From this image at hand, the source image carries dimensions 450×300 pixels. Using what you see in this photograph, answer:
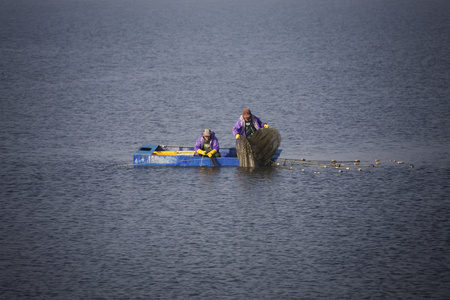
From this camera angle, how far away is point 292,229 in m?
18.2

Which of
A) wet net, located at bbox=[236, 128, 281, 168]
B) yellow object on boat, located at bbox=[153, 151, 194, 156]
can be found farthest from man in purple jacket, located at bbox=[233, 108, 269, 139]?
yellow object on boat, located at bbox=[153, 151, 194, 156]

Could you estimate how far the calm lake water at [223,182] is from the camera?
1538cm

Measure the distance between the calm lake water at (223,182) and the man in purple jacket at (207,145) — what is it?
1.62ft

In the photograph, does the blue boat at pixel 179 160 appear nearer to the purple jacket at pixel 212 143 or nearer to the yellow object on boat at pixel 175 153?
the yellow object on boat at pixel 175 153

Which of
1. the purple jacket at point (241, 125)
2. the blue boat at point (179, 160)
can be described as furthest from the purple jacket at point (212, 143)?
the purple jacket at point (241, 125)

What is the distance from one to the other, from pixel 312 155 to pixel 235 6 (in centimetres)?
8279

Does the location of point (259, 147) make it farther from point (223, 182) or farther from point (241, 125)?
point (223, 182)

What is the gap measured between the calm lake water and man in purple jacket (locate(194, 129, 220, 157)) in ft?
1.62

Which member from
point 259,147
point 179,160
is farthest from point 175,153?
point 259,147

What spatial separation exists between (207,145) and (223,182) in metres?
1.89

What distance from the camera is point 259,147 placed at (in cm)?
2311

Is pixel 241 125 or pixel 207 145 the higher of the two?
pixel 241 125

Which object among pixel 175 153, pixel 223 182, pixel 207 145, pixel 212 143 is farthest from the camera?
pixel 175 153

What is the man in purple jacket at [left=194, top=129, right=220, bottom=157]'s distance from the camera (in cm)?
2311
